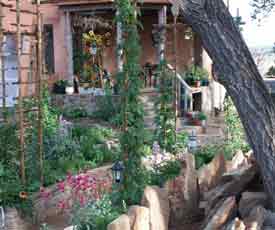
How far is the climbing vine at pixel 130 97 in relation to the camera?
4891 millimetres

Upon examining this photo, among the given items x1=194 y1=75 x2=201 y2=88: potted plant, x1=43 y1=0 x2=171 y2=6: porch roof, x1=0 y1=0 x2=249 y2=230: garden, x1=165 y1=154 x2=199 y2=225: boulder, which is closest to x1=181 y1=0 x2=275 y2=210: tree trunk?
x1=0 y1=0 x2=249 y2=230: garden

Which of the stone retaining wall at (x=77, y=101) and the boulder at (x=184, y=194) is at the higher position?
the stone retaining wall at (x=77, y=101)

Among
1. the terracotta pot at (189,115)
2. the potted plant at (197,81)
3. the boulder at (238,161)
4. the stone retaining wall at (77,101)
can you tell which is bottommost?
the boulder at (238,161)

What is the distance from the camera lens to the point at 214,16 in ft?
14.6

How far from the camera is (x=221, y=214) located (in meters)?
4.45

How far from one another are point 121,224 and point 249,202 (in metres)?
1.58

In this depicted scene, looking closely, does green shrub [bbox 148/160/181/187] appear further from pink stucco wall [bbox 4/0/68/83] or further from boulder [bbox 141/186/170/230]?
pink stucco wall [bbox 4/0/68/83]

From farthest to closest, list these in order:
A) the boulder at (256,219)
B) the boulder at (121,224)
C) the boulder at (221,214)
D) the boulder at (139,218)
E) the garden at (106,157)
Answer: the garden at (106,157), the boulder at (221,214), the boulder at (256,219), the boulder at (139,218), the boulder at (121,224)

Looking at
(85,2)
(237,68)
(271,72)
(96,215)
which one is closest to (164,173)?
(96,215)

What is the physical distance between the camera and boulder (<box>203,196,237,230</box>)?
4.36 m

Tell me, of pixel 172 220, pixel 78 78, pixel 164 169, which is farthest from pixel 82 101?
pixel 172 220

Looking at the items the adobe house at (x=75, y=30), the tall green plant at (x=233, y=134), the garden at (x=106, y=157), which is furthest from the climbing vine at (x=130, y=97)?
the adobe house at (x=75, y=30)

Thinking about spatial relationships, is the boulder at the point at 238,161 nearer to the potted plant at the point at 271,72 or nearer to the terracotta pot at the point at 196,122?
the terracotta pot at the point at 196,122

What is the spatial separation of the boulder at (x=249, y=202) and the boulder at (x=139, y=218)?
106cm
